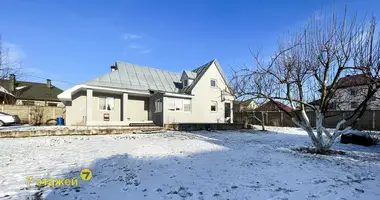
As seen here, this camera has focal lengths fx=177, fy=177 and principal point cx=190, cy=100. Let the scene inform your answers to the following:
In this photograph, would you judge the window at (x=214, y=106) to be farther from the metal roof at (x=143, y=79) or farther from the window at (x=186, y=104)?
the metal roof at (x=143, y=79)

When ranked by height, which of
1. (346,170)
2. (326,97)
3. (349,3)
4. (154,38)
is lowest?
(346,170)

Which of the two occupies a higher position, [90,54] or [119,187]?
[90,54]

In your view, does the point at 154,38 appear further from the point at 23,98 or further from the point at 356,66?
the point at 23,98

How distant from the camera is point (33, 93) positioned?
27.8 metres

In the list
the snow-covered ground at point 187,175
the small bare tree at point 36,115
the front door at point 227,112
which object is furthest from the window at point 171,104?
the small bare tree at point 36,115

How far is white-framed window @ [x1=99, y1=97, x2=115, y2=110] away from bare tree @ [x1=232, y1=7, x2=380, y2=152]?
1167 cm

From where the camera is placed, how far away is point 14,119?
1366cm

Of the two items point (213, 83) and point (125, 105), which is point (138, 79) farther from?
point (213, 83)

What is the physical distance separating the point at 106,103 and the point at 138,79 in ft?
11.8

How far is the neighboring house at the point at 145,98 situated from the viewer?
47.2ft

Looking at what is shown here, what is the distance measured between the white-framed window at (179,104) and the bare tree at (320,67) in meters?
8.60

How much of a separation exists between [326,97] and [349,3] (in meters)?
3.00

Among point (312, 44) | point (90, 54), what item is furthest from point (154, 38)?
point (312, 44)

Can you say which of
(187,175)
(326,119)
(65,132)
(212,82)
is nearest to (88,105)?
(65,132)
